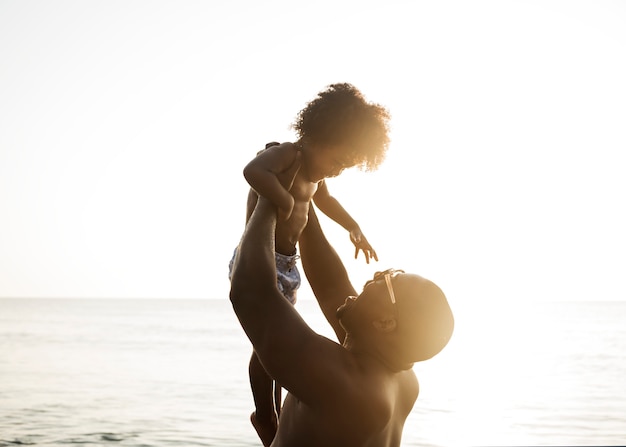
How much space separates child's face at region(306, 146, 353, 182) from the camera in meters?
2.51

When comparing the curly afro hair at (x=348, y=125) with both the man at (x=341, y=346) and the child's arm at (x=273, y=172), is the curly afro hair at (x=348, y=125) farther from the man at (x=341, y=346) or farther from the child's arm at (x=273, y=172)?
the man at (x=341, y=346)

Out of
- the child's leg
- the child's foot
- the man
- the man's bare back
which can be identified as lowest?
the child's foot

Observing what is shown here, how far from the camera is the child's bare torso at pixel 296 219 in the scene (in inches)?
102

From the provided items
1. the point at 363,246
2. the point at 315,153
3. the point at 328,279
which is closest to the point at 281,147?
the point at 315,153

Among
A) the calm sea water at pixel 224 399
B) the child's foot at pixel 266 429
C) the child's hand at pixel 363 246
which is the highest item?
the child's hand at pixel 363 246

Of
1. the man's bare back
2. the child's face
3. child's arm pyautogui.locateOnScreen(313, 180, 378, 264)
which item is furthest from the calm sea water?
the man's bare back

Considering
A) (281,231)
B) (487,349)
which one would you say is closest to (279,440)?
(281,231)

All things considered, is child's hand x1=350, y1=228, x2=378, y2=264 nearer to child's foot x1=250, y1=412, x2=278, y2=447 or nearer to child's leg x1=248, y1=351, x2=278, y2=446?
child's leg x1=248, y1=351, x2=278, y2=446

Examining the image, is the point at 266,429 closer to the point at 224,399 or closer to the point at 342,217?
the point at 342,217

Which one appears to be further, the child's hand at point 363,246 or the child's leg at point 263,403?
the child's hand at point 363,246

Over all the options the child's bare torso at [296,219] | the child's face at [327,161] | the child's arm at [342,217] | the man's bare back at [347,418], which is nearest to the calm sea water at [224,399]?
the child's arm at [342,217]

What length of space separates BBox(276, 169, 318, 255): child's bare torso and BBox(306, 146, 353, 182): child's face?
77 mm

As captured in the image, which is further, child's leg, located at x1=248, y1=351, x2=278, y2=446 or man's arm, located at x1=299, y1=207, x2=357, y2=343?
child's leg, located at x1=248, y1=351, x2=278, y2=446

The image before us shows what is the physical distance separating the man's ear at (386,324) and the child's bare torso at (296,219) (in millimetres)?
703
